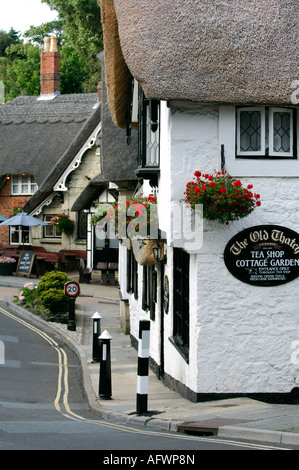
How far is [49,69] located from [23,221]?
42.3 feet

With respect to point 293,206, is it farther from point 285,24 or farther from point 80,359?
point 80,359

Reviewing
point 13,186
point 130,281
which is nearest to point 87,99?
point 13,186

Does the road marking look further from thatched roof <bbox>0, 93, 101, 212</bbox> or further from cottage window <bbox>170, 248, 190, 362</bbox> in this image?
thatched roof <bbox>0, 93, 101, 212</bbox>

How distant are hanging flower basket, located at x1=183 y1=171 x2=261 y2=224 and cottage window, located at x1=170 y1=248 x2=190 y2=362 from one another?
4.61 feet

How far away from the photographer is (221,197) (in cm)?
A: 1005

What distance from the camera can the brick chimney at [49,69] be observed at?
128 ft

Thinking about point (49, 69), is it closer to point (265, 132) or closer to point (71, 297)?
point (71, 297)

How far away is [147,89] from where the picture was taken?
1045 centimetres

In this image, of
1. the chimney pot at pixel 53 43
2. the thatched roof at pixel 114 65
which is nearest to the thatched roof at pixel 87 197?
the chimney pot at pixel 53 43

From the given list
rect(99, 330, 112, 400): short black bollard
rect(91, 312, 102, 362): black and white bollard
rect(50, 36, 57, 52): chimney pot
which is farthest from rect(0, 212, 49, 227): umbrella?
rect(99, 330, 112, 400): short black bollard

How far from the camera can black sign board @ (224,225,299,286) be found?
35.2ft

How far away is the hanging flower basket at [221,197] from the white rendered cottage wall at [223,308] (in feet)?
1.41

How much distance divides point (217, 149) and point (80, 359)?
6.66 metres
